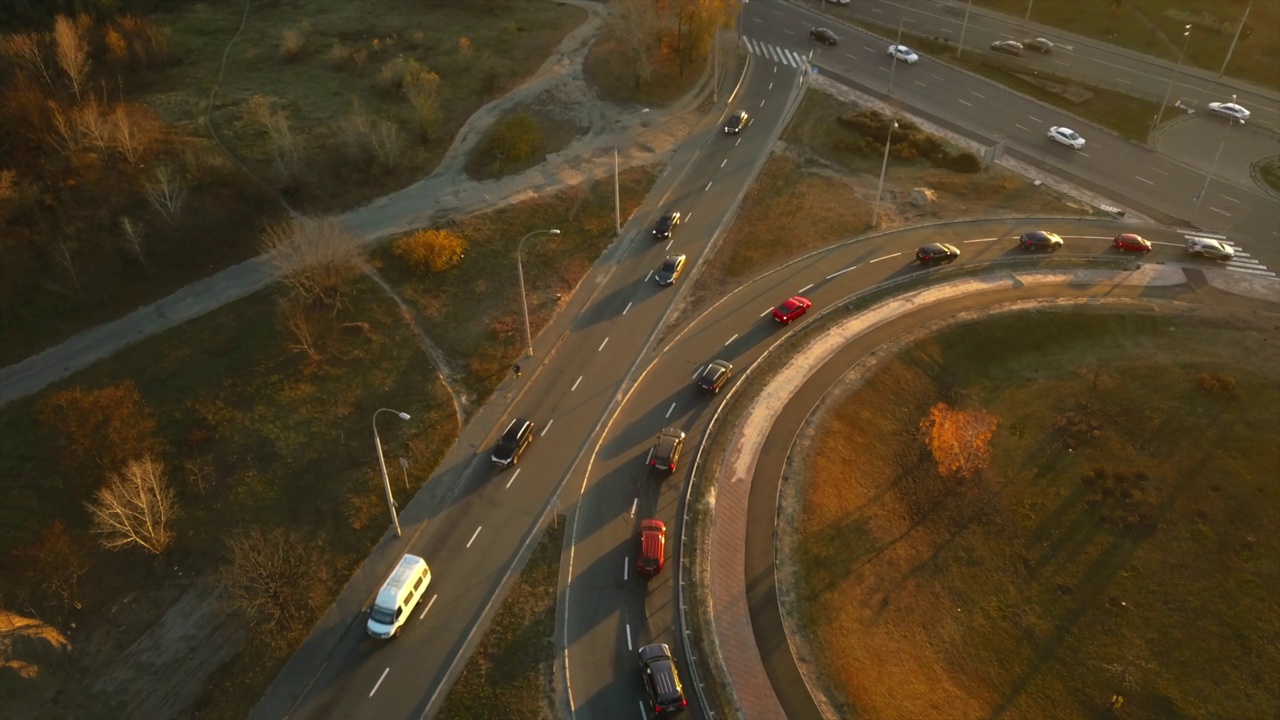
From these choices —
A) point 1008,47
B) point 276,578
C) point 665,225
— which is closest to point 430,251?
point 665,225

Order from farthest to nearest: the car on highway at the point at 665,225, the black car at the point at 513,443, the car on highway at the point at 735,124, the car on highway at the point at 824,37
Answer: the car on highway at the point at 824,37 < the car on highway at the point at 735,124 < the car on highway at the point at 665,225 < the black car at the point at 513,443

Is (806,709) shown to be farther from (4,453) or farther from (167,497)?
(4,453)

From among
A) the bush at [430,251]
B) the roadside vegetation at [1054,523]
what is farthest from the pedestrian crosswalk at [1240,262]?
the bush at [430,251]

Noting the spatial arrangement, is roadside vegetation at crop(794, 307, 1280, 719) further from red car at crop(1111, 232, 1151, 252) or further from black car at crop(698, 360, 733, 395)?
red car at crop(1111, 232, 1151, 252)

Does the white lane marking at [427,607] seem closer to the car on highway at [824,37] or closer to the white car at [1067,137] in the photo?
the white car at [1067,137]

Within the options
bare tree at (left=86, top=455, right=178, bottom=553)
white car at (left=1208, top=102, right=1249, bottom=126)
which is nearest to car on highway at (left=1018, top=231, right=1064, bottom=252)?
white car at (left=1208, top=102, right=1249, bottom=126)
